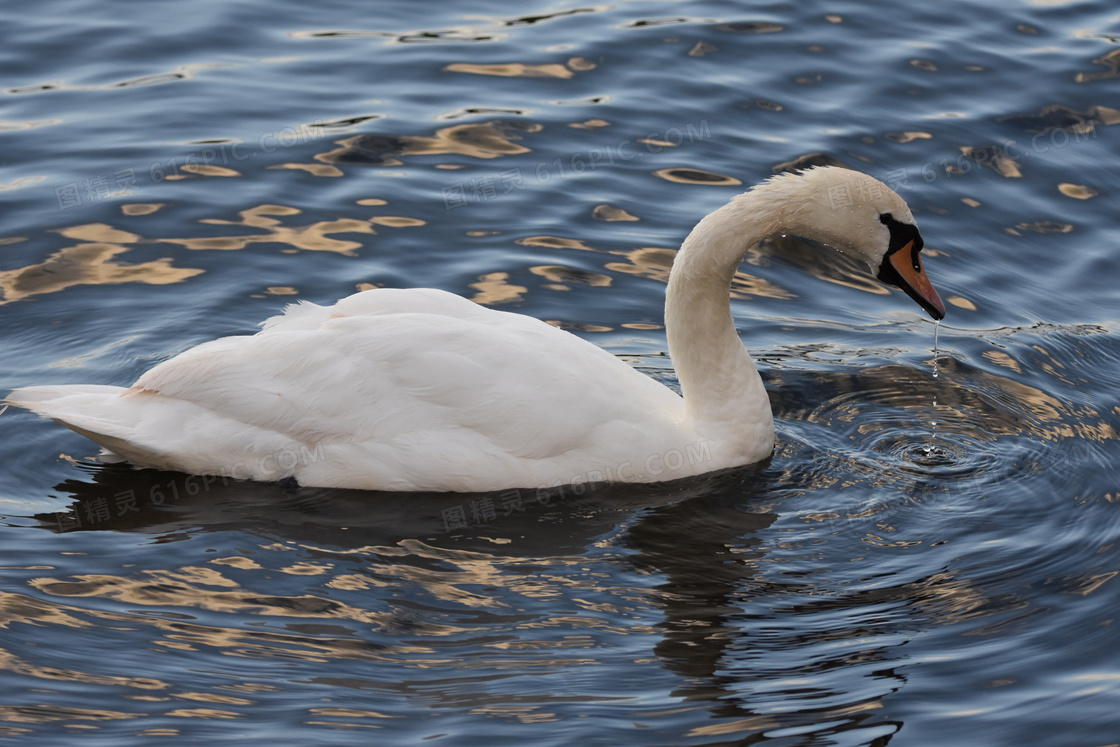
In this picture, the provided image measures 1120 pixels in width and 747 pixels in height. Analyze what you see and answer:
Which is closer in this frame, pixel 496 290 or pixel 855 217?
pixel 855 217

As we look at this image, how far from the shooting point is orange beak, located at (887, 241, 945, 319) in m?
8.09

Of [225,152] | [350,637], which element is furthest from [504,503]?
[225,152]

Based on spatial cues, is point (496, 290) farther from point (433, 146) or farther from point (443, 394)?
point (443, 394)

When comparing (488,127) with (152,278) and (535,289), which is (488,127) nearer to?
(535,289)

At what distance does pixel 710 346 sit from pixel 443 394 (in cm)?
161

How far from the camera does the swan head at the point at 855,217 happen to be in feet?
25.8

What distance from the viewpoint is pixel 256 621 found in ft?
22.1

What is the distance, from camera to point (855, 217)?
7945 mm

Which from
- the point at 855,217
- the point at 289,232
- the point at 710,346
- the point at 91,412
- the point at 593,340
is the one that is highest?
the point at 855,217

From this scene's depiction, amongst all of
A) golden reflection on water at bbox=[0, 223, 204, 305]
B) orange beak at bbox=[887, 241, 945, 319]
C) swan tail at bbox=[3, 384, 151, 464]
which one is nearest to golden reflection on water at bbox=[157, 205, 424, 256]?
golden reflection on water at bbox=[0, 223, 204, 305]

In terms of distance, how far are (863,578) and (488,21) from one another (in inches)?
361

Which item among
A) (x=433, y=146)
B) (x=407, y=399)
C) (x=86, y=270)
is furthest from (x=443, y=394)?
(x=433, y=146)

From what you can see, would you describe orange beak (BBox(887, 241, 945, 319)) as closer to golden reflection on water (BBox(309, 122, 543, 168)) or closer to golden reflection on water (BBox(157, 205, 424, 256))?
golden reflection on water (BBox(157, 205, 424, 256))

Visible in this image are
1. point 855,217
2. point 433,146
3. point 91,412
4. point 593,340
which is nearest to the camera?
point 91,412
